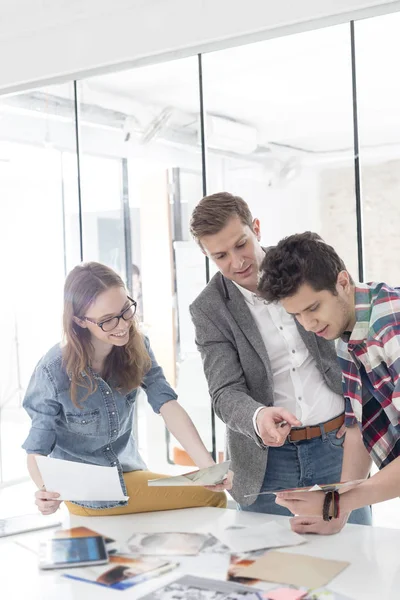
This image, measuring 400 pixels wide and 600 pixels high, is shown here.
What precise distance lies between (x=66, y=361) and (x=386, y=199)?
5.76 feet

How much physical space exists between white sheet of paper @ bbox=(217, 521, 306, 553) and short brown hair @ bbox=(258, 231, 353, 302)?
0.63 m

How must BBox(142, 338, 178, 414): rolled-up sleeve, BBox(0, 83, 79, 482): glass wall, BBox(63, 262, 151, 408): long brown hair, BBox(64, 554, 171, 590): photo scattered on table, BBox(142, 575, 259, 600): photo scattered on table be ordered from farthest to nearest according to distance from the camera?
1. BBox(0, 83, 79, 482): glass wall
2. BBox(142, 338, 178, 414): rolled-up sleeve
3. BBox(63, 262, 151, 408): long brown hair
4. BBox(64, 554, 171, 590): photo scattered on table
5. BBox(142, 575, 259, 600): photo scattered on table

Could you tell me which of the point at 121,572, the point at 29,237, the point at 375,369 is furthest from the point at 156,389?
the point at 29,237

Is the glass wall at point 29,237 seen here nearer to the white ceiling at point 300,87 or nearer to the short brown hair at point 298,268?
the white ceiling at point 300,87

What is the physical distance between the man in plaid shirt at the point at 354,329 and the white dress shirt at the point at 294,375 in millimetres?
395

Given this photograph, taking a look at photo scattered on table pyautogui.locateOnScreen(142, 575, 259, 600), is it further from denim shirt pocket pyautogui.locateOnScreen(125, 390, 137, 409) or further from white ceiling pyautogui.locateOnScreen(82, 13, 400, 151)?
white ceiling pyautogui.locateOnScreen(82, 13, 400, 151)

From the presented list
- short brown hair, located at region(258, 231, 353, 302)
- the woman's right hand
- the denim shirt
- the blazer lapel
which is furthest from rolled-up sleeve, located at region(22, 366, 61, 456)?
short brown hair, located at region(258, 231, 353, 302)

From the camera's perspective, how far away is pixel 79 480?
2035 millimetres

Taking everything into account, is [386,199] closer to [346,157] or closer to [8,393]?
[346,157]

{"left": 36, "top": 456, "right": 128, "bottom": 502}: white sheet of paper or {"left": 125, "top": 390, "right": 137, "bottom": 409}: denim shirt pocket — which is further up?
{"left": 125, "top": 390, "right": 137, "bottom": 409}: denim shirt pocket

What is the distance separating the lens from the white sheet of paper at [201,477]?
1.85 meters

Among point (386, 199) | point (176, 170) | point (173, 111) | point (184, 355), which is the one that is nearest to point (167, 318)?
point (184, 355)

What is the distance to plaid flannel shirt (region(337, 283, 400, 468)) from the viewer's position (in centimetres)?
168

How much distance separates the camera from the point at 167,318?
405cm
